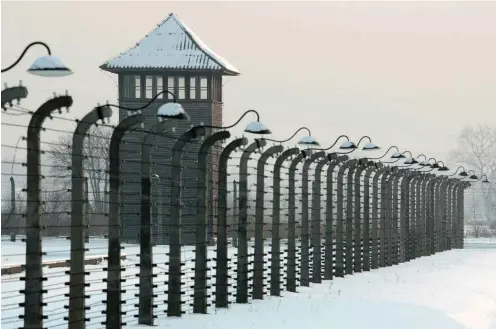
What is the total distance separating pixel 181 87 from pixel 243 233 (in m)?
30.0

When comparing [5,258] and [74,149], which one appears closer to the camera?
[74,149]

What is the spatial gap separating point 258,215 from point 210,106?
2866cm

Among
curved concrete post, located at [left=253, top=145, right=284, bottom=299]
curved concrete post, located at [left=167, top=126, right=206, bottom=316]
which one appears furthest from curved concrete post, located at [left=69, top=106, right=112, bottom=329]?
curved concrete post, located at [left=253, top=145, right=284, bottom=299]

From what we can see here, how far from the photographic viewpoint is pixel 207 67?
46.9m

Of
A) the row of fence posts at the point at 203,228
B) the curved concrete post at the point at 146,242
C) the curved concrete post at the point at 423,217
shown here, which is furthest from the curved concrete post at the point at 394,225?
the curved concrete post at the point at 146,242

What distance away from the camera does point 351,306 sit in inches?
679

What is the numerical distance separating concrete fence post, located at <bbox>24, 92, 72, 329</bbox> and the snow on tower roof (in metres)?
35.4

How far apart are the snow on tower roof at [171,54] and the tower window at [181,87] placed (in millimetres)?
503

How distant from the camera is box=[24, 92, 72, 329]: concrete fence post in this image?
11.5 meters

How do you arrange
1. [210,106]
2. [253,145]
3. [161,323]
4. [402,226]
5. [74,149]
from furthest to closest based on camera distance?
[210,106] < [402,226] < [253,145] < [161,323] < [74,149]

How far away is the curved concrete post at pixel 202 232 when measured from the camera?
15391 millimetres

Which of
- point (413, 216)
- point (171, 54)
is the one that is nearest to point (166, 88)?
point (171, 54)

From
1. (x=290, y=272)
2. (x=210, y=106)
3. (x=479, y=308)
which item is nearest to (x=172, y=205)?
(x=290, y=272)

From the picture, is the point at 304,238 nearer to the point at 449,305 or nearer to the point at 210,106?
the point at 449,305
